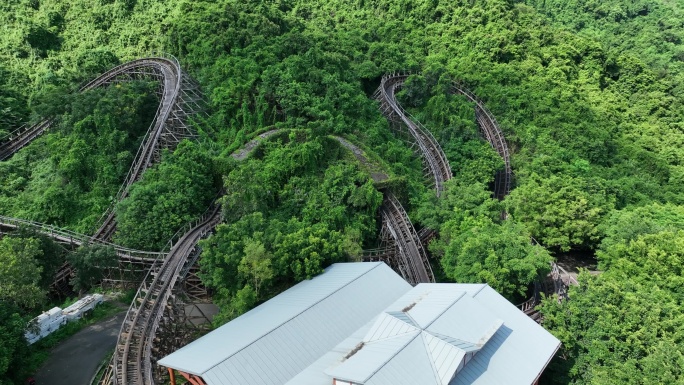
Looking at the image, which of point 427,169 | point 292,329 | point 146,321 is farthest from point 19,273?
point 427,169

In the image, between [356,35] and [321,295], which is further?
[356,35]

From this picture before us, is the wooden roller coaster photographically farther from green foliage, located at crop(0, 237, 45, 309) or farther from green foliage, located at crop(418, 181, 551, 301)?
green foliage, located at crop(0, 237, 45, 309)

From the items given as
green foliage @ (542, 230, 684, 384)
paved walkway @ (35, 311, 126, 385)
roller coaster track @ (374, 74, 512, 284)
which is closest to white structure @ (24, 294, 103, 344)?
paved walkway @ (35, 311, 126, 385)

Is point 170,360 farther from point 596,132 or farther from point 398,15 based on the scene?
point 398,15

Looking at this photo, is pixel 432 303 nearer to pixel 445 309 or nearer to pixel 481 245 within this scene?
pixel 445 309

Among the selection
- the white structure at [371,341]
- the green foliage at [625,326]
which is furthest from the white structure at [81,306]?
the green foliage at [625,326]

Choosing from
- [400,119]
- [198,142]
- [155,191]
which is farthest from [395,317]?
[400,119]
